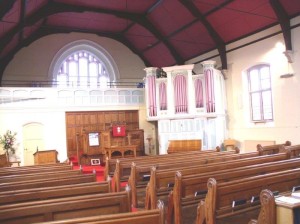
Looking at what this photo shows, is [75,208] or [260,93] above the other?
[260,93]

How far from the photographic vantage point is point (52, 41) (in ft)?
46.1

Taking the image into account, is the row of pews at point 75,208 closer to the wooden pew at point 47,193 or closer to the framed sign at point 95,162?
the wooden pew at point 47,193

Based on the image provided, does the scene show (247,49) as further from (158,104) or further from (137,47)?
(137,47)

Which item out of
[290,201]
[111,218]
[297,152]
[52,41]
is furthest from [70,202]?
[52,41]

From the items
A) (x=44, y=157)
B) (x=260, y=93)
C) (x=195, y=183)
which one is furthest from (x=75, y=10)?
(x=195, y=183)

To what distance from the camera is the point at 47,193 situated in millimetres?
2723

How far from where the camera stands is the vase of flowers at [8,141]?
34.7 ft

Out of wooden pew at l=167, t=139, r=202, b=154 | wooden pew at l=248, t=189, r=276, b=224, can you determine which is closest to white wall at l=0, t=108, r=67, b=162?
wooden pew at l=167, t=139, r=202, b=154

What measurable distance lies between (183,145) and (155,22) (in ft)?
19.1

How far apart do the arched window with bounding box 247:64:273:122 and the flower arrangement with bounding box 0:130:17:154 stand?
9.11 meters

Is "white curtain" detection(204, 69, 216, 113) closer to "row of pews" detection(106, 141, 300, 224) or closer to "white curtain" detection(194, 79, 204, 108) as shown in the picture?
"white curtain" detection(194, 79, 204, 108)

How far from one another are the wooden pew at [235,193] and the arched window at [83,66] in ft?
39.1

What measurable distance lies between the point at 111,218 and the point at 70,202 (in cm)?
63

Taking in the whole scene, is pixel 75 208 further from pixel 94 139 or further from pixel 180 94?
pixel 180 94
